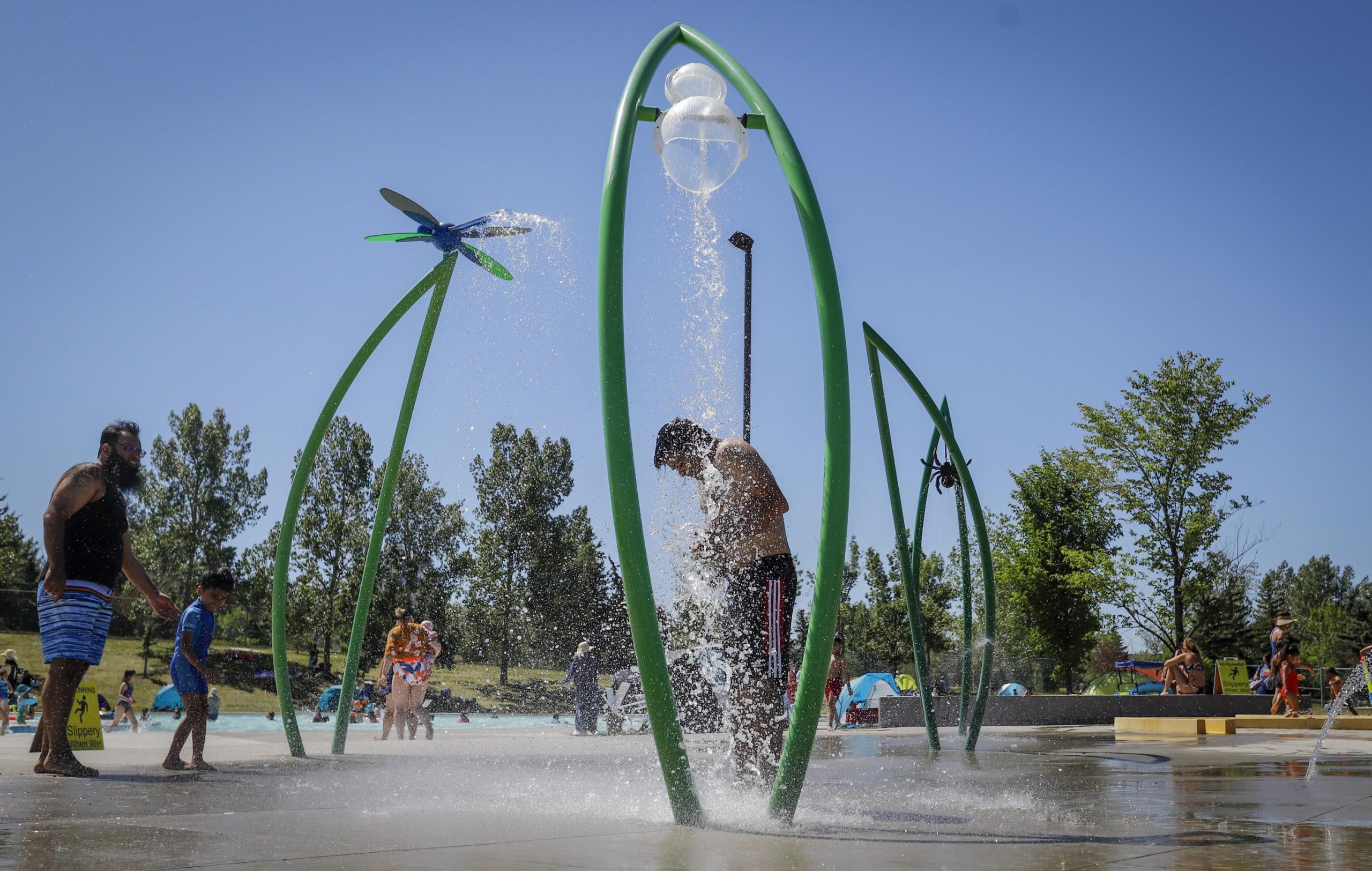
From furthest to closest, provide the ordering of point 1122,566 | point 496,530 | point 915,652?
point 496,530, point 1122,566, point 915,652

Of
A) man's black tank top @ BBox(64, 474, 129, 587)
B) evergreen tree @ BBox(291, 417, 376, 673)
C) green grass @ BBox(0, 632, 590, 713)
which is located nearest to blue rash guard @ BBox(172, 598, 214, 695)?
man's black tank top @ BBox(64, 474, 129, 587)

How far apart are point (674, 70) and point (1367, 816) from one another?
13.7 ft

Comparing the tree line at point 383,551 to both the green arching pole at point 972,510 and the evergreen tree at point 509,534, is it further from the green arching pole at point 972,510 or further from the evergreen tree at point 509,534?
the green arching pole at point 972,510

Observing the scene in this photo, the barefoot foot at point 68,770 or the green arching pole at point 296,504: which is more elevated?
the green arching pole at point 296,504

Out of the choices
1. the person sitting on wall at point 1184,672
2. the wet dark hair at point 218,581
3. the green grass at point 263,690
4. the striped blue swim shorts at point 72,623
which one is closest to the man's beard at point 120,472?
the striped blue swim shorts at point 72,623

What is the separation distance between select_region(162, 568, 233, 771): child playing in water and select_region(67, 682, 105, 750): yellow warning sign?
0.94 m

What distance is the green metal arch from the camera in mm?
3625

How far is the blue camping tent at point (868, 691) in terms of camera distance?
27.0 m

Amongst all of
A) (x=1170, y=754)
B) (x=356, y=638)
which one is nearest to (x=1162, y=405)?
(x=1170, y=754)

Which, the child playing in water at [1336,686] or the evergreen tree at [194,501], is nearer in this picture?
the child playing in water at [1336,686]

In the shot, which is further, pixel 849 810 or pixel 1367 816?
pixel 849 810

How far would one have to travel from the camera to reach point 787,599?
15.1ft

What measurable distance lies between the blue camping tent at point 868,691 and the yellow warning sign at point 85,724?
21076 millimetres

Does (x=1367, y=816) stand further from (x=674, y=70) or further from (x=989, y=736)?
(x=989, y=736)
